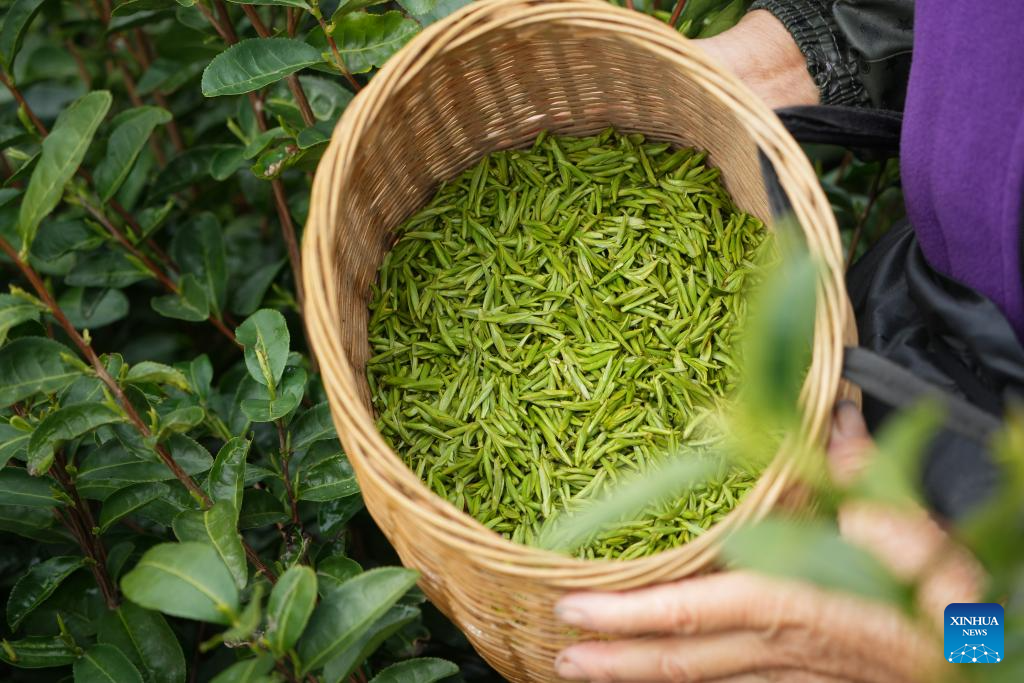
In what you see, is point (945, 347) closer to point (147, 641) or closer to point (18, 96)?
point (147, 641)

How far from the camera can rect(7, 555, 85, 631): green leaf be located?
0.81 meters

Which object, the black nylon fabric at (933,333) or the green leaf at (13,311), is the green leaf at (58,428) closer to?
the green leaf at (13,311)

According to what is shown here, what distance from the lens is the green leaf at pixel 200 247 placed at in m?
1.05

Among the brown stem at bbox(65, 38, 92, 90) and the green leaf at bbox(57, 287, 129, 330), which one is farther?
the brown stem at bbox(65, 38, 92, 90)

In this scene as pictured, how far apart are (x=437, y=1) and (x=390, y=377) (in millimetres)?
360

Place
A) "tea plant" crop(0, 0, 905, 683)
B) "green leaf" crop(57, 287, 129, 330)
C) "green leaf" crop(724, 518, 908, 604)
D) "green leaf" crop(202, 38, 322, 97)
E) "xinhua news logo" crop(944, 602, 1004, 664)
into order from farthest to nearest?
"green leaf" crop(57, 287, 129, 330), "green leaf" crop(202, 38, 322, 97), "tea plant" crop(0, 0, 905, 683), "xinhua news logo" crop(944, 602, 1004, 664), "green leaf" crop(724, 518, 908, 604)

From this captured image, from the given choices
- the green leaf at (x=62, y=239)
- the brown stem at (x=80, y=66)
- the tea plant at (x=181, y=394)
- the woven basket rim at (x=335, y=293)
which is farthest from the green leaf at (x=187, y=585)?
the brown stem at (x=80, y=66)

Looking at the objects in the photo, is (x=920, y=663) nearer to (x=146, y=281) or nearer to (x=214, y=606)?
(x=214, y=606)

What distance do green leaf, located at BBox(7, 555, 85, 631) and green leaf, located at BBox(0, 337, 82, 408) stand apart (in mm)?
171

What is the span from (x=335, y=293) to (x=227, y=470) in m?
0.21

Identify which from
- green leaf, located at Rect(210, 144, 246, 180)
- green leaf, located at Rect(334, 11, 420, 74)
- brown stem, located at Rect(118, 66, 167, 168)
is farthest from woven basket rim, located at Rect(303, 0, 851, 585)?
brown stem, located at Rect(118, 66, 167, 168)

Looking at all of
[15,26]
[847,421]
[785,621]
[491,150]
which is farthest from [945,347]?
[15,26]

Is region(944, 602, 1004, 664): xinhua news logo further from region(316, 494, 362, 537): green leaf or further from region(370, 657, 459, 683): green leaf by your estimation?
region(316, 494, 362, 537): green leaf

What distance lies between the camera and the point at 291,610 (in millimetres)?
607
